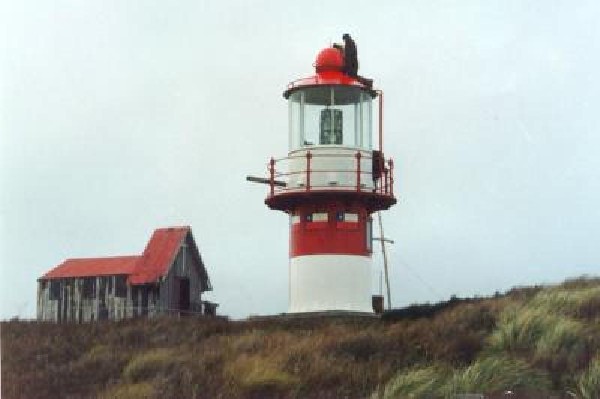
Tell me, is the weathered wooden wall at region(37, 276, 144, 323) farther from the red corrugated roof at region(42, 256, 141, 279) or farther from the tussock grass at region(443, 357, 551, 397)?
the tussock grass at region(443, 357, 551, 397)

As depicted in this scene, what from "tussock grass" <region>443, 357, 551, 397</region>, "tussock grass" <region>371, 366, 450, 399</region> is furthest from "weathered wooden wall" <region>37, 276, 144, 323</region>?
"tussock grass" <region>443, 357, 551, 397</region>

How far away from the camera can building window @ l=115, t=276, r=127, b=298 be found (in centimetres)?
2992

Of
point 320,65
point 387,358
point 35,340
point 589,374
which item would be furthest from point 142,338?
point 589,374

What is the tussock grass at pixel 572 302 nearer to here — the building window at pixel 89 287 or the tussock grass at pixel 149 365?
the tussock grass at pixel 149 365

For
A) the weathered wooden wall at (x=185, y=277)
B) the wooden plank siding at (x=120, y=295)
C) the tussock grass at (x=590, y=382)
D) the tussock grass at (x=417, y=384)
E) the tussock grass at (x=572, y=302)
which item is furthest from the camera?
the weathered wooden wall at (x=185, y=277)

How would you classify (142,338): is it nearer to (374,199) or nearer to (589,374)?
(374,199)

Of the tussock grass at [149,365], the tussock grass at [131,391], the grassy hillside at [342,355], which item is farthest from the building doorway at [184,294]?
the tussock grass at [131,391]

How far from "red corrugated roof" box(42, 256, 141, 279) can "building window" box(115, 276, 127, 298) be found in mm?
204

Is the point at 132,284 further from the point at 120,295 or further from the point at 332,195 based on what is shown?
the point at 332,195

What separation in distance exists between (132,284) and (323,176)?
7866 millimetres

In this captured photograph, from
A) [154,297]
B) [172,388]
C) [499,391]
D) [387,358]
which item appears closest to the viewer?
[499,391]

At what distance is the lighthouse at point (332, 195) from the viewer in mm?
23984

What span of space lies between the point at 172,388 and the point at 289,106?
1064 cm

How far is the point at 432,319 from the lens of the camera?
21.3 meters
